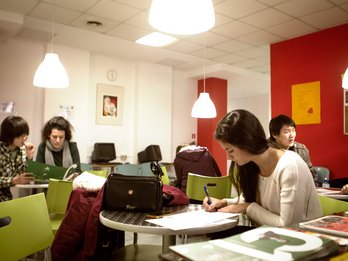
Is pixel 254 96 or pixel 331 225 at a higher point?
pixel 254 96

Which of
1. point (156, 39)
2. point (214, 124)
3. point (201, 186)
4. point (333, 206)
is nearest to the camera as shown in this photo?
point (333, 206)

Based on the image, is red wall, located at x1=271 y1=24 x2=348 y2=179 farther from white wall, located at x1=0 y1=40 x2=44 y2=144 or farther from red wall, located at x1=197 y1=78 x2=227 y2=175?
white wall, located at x1=0 y1=40 x2=44 y2=144

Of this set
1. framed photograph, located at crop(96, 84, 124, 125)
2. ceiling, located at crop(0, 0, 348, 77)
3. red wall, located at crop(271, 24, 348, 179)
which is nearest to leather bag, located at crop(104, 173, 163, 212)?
ceiling, located at crop(0, 0, 348, 77)

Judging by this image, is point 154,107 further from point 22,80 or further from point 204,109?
point 22,80

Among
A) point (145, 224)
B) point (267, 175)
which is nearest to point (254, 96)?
point (267, 175)

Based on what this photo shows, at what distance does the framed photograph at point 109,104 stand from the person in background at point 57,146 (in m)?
2.43

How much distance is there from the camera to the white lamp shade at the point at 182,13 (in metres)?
1.84

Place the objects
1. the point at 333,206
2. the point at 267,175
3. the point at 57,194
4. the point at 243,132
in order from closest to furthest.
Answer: the point at 243,132 → the point at 267,175 → the point at 333,206 → the point at 57,194

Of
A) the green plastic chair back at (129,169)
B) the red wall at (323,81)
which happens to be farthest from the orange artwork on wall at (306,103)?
the green plastic chair back at (129,169)

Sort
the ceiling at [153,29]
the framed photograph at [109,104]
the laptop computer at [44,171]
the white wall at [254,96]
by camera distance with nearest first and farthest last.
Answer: the laptop computer at [44,171], the ceiling at [153,29], the framed photograph at [109,104], the white wall at [254,96]

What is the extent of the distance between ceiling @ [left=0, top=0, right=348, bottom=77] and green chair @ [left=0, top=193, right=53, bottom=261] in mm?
3076

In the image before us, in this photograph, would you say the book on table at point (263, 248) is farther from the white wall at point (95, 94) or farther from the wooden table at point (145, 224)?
the white wall at point (95, 94)

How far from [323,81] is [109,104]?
3.79 metres

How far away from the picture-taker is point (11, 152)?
302 centimetres
